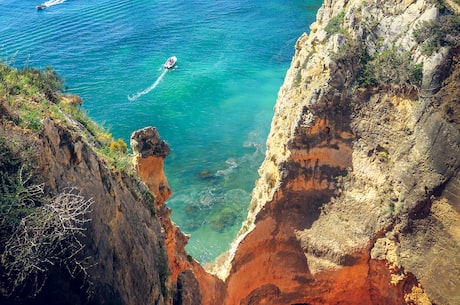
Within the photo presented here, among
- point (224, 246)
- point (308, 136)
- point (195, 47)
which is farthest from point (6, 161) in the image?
point (195, 47)

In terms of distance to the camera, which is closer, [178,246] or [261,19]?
Answer: [178,246]

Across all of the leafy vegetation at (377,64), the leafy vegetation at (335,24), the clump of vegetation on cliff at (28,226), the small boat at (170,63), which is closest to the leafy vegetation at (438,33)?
the leafy vegetation at (377,64)

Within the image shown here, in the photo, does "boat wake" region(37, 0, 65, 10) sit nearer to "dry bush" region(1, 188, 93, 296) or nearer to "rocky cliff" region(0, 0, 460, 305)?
"rocky cliff" region(0, 0, 460, 305)

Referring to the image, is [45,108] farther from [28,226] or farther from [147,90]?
[147,90]

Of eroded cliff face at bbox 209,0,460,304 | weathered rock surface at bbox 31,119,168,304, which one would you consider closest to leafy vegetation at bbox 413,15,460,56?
A: eroded cliff face at bbox 209,0,460,304

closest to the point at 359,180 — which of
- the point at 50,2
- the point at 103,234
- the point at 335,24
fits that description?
the point at 335,24

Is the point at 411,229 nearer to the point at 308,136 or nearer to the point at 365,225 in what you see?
the point at 365,225

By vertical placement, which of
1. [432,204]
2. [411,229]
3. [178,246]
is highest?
[432,204]
